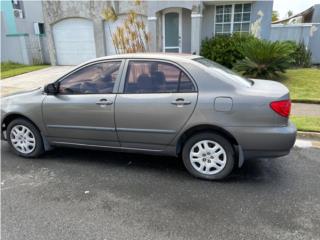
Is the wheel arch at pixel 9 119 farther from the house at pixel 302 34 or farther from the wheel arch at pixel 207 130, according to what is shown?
the house at pixel 302 34

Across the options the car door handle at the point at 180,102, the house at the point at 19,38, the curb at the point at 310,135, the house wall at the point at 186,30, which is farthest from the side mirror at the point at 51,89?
the house at the point at 19,38

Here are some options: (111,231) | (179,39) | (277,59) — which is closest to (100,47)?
(179,39)

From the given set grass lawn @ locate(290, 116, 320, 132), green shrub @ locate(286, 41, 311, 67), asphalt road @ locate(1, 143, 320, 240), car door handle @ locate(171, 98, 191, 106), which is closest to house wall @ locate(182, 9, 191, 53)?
green shrub @ locate(286, 41, 311, 67)

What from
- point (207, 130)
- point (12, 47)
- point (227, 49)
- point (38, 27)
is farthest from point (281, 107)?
point (38, 27)

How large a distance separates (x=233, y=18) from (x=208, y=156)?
34.4 ft

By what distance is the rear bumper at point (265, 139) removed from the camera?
10.8 ft

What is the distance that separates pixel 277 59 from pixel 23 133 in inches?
307

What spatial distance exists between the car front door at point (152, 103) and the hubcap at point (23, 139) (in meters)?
1.55

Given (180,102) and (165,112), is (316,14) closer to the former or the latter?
(180,102)

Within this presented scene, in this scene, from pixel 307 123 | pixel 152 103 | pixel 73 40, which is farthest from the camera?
pixel 73 40

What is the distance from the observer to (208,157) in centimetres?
357

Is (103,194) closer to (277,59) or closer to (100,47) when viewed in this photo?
(277,59)

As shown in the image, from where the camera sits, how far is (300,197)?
10.4ft

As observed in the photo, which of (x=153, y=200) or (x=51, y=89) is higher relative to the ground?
(x=51, y=89)
